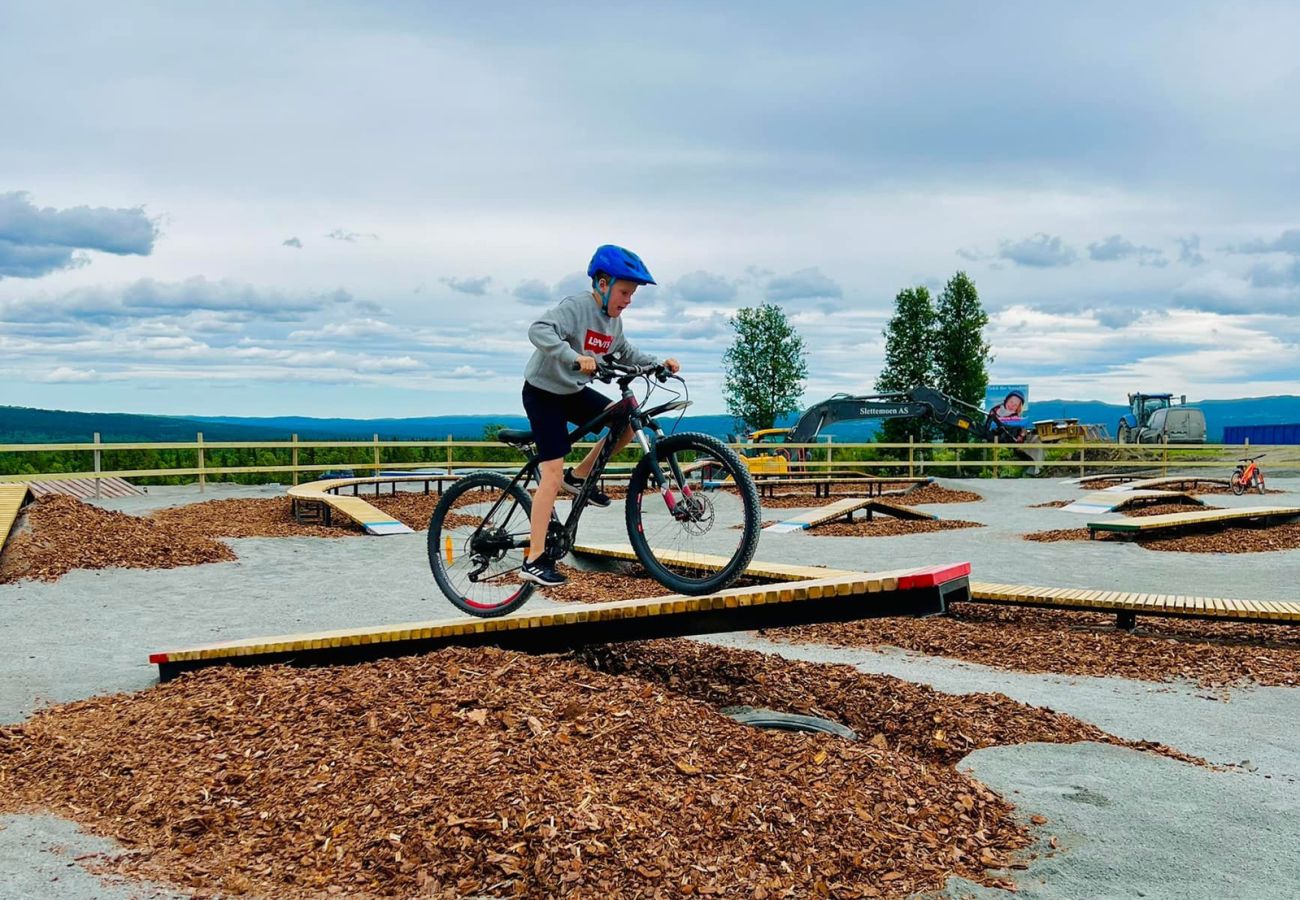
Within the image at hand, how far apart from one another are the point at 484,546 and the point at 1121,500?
55.0ft

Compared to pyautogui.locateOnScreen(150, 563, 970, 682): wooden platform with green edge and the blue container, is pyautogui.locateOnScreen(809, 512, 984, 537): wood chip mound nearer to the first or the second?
pyautogui.locateOnScreen(150, 563, 970, 682): wooden platform with green edge

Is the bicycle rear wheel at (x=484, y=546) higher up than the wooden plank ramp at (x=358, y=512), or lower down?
higher up

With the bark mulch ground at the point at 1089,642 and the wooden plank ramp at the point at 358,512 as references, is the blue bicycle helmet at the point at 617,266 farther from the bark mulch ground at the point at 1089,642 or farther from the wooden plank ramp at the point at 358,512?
the wooden plank ramp at the point at 358,512

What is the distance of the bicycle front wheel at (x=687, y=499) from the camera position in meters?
5.41

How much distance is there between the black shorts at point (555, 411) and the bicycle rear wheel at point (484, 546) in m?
0.63

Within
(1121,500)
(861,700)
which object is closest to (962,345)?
(1121,500)

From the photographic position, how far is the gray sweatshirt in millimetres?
5821

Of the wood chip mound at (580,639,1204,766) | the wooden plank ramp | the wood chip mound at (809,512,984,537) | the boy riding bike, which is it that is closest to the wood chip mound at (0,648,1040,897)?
the wood chip mound at (580,639,1204,766)

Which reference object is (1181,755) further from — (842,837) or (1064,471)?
(1064,471)

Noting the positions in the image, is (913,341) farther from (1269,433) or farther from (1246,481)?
(1246,481)

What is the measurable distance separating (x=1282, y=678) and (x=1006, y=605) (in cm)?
250

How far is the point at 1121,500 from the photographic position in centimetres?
2017

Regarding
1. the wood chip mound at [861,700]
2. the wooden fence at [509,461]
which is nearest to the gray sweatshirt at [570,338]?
the wood chip mound at [861,700]

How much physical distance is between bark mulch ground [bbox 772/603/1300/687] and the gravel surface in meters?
0.35
